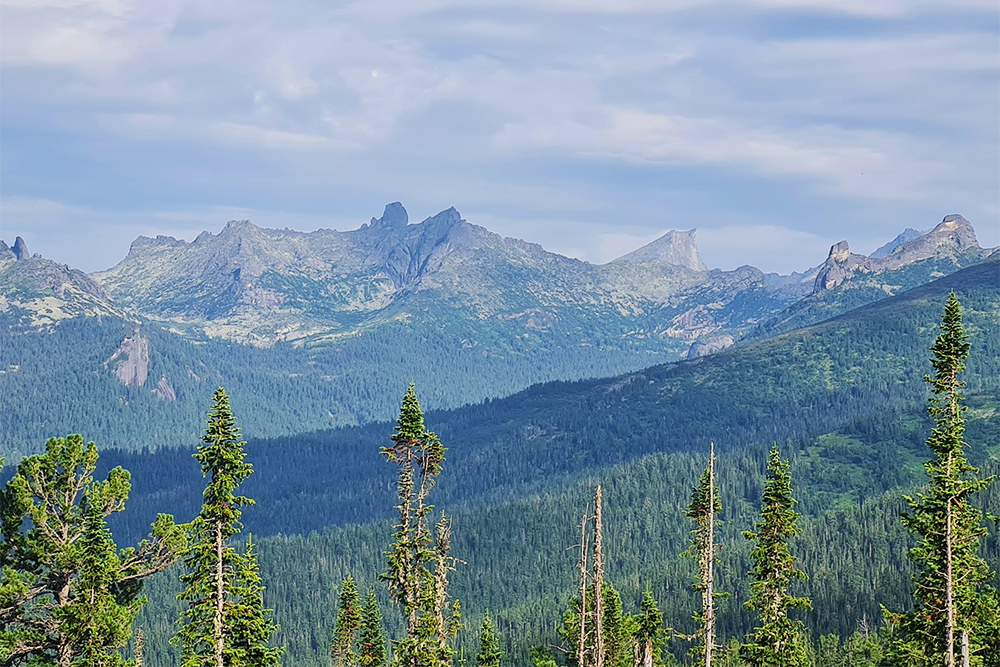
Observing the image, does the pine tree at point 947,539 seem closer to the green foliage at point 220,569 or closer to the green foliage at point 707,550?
the green foliage at point 707,550

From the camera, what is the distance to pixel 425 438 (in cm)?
6191

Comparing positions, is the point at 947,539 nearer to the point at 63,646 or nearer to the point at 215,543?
the point at 215,543

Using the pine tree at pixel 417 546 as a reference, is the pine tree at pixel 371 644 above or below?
below

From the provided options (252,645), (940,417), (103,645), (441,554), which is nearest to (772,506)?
(940,417)

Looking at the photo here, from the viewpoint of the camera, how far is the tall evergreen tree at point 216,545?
176 ft

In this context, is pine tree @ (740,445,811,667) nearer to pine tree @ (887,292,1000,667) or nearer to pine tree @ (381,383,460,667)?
pine tree @ (887,292,1000,667)

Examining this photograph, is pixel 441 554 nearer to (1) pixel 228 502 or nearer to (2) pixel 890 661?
Result: (1) pixel 228 502

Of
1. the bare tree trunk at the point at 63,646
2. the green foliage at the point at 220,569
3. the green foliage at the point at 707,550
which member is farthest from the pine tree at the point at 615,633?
the bare tree trunk at the point at 63,646

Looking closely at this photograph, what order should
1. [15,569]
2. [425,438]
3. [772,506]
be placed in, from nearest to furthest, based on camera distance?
1. [15,569]
2. [425,438]
3. [772,506]

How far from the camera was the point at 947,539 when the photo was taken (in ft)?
187

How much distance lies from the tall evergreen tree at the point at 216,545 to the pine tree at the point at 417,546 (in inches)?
Answer: 360

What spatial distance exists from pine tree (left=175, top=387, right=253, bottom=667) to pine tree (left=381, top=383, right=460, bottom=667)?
916 centimetres

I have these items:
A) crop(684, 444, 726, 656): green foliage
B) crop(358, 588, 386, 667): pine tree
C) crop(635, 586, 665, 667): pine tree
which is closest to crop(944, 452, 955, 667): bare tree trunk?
crop(684, 444, 726, 656): green foliage

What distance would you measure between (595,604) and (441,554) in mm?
8959
